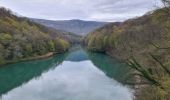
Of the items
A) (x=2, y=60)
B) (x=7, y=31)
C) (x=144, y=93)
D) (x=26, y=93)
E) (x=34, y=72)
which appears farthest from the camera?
(x=7, y=31)

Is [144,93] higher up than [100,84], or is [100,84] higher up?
[144,93]

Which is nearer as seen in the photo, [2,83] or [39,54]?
[2,83]

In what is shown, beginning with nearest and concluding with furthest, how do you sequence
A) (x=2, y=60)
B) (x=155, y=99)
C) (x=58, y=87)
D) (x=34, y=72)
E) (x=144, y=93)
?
(x=155, y=99), (x=144, y=93), (x=58, y=87), (x=34, y=72), (x=2, y=60)

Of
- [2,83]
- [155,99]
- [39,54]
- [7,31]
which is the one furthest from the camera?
[39,54]

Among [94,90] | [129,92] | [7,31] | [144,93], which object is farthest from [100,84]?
[7,31]

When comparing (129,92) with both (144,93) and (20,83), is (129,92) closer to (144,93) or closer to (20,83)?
(144,93)

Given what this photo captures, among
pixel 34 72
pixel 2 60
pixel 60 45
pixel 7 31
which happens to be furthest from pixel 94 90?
pixel 60 45

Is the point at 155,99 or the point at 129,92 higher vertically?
the point at 155,99

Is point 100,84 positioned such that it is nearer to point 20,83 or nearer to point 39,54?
point 20,83

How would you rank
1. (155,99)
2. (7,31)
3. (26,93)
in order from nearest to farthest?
(155,99) → (26,93) → (7,31)
